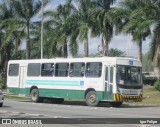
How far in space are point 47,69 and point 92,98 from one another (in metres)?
4.77

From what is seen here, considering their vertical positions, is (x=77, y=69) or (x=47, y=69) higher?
(x=47, y=69)

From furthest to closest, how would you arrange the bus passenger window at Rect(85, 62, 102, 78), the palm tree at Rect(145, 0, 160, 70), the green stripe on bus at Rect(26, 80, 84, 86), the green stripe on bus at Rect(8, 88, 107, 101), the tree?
1. the tree
2. the palm tree at Rect(145, 0, 160, 70)
3. the green stripe on bus at Rect(26, 80, 84, 86)
4. the green stripe on bus at Rect(8, 88, 107, 101)
5. the bus passenger window at Rect(85, 62, 102, 78)

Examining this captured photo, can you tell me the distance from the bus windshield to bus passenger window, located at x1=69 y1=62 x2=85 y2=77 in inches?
105

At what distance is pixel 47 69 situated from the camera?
32.5 m

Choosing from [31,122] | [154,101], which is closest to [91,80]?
[154,101]

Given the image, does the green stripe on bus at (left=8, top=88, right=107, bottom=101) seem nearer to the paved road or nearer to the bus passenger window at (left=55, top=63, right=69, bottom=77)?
the bus passenger window at (left=55, top=63, right=69, bottom=77)

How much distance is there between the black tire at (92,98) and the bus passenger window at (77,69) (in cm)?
132

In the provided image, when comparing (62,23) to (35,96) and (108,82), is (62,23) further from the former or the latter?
(108,82)

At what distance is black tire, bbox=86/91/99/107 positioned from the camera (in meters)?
29.0

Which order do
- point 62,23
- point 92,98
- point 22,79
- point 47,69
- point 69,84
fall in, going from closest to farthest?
1. point 92,98
2. point 69,84
3. point 47,69
4. point 22,79
5. point 62,23

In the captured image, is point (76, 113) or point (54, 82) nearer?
point (76, 113)

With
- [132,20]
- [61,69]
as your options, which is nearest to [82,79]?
[61,69]

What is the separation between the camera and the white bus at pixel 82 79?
28.3 m

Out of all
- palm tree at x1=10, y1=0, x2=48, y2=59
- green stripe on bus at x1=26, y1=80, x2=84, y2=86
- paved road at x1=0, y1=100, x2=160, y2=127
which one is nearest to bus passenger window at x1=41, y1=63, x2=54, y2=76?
green stripe on bus at x1=26, y1=80, x2=84, y2=86
